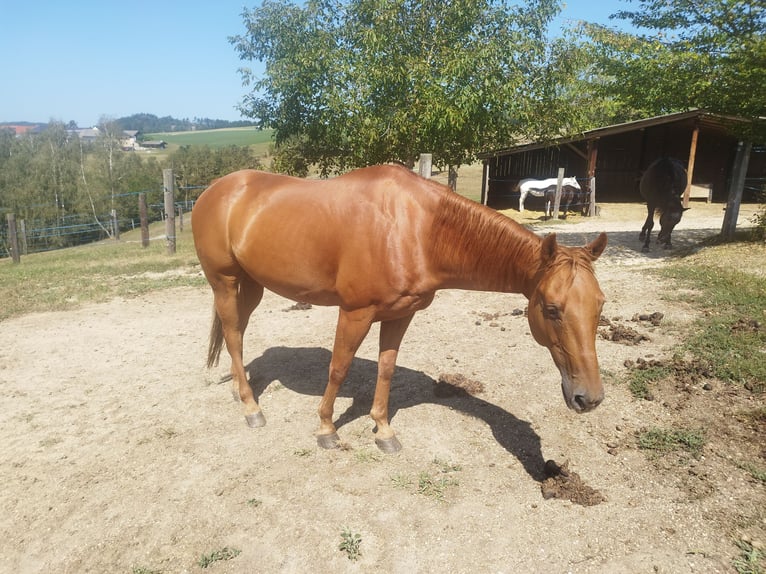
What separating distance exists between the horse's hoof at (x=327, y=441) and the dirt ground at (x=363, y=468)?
7cm

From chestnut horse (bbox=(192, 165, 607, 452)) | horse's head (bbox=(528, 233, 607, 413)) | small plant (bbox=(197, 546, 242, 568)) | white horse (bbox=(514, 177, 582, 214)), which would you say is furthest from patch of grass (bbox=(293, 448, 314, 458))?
white horse (bbox=(514, 177, 582, 214))

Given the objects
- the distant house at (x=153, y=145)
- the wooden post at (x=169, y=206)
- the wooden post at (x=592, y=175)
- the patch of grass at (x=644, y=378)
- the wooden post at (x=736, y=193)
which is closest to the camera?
the patch of grass at (x=644, y=378)

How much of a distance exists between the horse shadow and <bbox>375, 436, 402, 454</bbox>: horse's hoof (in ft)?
1.48

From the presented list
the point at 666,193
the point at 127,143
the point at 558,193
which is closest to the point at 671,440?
the point at 666,193

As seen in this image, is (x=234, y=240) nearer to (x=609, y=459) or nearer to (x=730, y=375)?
(x=609, y=459)

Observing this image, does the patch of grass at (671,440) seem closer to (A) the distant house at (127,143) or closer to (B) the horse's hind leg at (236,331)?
(B) the horse's hind leg at (236,331)

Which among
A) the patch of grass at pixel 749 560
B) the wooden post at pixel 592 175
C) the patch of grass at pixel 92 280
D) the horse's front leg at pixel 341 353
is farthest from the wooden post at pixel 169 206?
the wooden post at pixel 592 175

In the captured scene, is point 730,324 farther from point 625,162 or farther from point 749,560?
point 625,162

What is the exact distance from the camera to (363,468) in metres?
3.26

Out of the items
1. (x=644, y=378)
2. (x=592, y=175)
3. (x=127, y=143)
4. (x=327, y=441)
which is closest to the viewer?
(x=327, y=441)

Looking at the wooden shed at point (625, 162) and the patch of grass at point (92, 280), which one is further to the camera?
the wooden shed at point (625, 162)

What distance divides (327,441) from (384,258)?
1433 millimetres

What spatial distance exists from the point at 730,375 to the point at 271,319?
505 cm

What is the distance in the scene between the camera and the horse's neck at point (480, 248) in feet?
9.51
